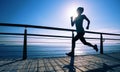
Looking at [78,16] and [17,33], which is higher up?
[78,16]

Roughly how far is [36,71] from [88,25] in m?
3.18

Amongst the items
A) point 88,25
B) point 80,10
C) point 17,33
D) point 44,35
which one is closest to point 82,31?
point 88,25

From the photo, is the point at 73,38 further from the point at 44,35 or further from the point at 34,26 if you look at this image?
the point at 34,26

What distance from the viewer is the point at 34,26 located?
5.36m

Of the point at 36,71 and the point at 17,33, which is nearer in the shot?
the point at 36,71

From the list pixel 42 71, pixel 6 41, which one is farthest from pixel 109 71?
pixel 6 41

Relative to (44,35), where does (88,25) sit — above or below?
above

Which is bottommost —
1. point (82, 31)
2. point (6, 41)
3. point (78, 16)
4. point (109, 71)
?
point (109, 71)

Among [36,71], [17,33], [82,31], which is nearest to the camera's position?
[36,71]

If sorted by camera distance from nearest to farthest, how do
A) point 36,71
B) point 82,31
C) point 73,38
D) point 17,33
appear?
point 36,71 < point 17,33 < point 82,31 < point 73,38

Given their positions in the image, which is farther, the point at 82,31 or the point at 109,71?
the point at 82,31

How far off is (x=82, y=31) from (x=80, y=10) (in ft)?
2.50

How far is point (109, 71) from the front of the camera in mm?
3512

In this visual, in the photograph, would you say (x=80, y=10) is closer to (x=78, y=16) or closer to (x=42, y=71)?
(x=78, y=16)
